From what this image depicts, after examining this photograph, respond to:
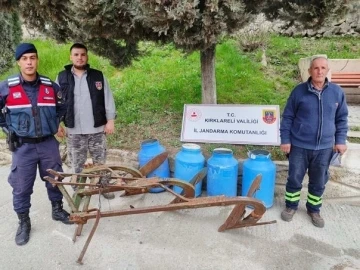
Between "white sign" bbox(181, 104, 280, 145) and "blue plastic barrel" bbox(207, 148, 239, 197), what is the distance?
528 mm

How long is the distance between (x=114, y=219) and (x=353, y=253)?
7.57 ft

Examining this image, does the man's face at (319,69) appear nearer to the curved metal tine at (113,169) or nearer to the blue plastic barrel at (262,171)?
the blue plastic barrel at (262,171)

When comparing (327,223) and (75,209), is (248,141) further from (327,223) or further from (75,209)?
(75,209)

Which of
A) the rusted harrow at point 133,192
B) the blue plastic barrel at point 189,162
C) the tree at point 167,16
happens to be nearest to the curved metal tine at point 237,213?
the rusted harrow at point 133,192

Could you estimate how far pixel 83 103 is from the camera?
3.38 metres

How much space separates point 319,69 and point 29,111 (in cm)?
265

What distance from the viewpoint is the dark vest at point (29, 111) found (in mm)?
2846

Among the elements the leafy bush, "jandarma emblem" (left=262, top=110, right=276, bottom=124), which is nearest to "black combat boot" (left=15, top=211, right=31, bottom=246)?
"jandarma emblem" (left=262, top=110, right=276, bottom=124)

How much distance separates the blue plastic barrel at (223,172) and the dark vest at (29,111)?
1682mm

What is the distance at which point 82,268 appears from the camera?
269 centimetres

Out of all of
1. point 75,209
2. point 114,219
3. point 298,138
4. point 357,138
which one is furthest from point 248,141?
point 75,209

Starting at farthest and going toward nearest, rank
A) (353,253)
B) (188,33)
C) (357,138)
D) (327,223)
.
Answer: (357,138) → (327,223) → (188,33) → (353,253)

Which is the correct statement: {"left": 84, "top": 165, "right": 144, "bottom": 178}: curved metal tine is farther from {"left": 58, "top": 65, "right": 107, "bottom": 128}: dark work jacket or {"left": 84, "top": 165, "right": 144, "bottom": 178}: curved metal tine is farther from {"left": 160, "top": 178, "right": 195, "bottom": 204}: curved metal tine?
{"left": 58, "top": 65, "right": 107, "bottom": 128}: dark work jacket

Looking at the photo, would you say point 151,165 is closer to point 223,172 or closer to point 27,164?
point 223,172
